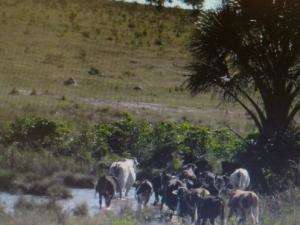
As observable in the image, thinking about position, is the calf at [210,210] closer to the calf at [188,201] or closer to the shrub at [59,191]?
the calf at [188,201]

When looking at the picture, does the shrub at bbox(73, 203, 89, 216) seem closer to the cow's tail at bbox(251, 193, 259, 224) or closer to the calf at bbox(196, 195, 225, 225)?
the calf at bbox(196, 195, 225, 225)

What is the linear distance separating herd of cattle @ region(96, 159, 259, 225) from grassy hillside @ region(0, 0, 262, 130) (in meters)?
9.65

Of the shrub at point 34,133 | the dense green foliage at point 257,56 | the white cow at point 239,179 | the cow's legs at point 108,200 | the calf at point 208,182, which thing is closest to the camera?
the calf at point 208,182

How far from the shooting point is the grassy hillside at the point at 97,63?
3566 centimetres

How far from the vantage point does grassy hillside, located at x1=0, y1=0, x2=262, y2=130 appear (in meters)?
35.7

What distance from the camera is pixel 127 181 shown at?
2112 cm

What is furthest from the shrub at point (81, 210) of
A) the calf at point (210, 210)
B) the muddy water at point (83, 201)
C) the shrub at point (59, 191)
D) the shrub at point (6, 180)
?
the shrub at point (6, 180)

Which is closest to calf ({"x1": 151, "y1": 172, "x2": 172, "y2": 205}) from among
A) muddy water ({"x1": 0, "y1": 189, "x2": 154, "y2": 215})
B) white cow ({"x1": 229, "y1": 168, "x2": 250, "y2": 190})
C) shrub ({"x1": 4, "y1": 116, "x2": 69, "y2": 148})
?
muddy water ({"x1": 0, "y1": 189, "x2": 154, "y2": 215})

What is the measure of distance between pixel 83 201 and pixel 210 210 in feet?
14.6

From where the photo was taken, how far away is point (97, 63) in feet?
145

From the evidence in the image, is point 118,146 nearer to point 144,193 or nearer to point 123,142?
point 123,142

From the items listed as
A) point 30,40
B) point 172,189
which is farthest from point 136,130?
point 30,40

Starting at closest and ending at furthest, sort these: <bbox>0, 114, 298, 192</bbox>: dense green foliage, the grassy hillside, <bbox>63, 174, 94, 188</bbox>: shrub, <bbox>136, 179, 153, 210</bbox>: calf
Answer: <bbox>136, 179, 153, 210</bbox>: calf < <bbox>63, 174, 94, 188</bbox>: shrub < <bbox>0, 114, 298, 192</bbox>: dense green foliage < the grassy hillside

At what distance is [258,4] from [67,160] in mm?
6249
